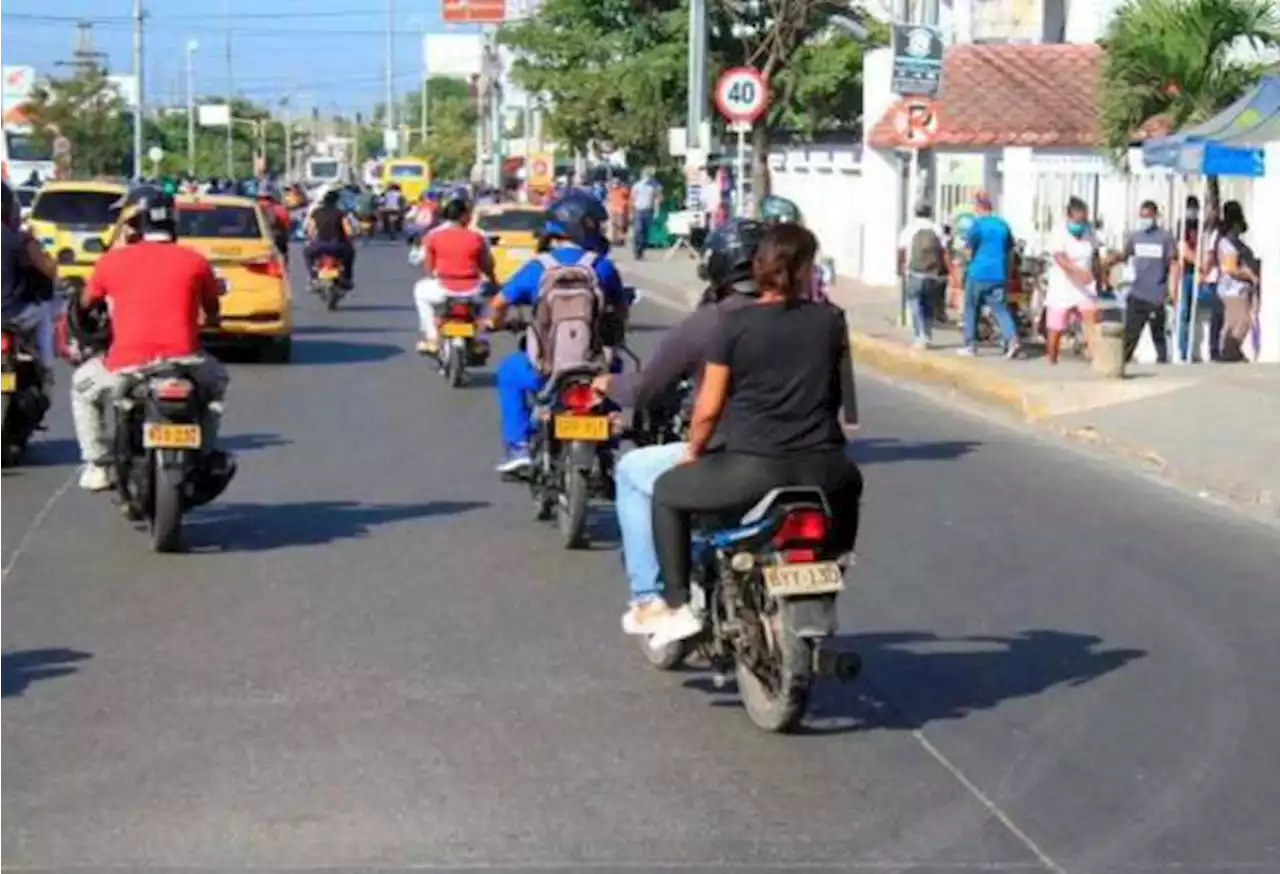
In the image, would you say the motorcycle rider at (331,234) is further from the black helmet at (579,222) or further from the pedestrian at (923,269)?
the black helmet at (579,222)

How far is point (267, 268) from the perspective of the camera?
25.6 meters

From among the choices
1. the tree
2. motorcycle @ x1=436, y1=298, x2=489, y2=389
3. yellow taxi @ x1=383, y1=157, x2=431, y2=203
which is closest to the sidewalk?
motorcycle @ x1=436, y1=298, x2=489, y2=389

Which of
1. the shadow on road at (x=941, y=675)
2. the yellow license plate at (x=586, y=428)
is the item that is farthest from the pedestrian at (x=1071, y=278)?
the shadow on road at (x=941, y=675)

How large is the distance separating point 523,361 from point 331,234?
21.4 m

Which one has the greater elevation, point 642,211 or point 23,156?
point 23,156

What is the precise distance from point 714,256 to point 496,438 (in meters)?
8.25

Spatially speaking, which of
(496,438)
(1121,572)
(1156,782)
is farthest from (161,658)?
(496,438)

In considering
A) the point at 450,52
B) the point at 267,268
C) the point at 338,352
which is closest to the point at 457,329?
the point at 267,268

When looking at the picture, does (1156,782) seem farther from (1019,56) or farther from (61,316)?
(1019,56)

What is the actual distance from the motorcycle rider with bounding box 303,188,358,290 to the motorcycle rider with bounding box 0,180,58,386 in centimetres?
1768

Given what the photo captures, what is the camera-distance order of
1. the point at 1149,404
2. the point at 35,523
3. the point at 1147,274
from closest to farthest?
the point at 35,523 → the point at 1149,404 → the point at 1147,274

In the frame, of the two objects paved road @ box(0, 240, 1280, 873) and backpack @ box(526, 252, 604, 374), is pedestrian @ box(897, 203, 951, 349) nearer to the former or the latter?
paved road @ box(0, 240, 1280, 873)

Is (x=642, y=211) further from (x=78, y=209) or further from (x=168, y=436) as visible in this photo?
(x=168, y=436)

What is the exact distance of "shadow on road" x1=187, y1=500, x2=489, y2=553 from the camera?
1322 cm
